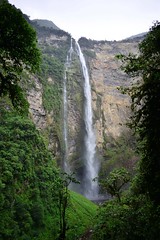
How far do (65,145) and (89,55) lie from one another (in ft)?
83.9

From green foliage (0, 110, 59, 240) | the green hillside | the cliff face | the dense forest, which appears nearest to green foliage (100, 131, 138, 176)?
the cliff face

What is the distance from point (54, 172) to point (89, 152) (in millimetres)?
17574

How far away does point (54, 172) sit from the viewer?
2484 cm

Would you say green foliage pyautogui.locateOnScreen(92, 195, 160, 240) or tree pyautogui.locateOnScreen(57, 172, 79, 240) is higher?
green foliage pyautogui.locateOnScreen(92, 195, 160, 240)

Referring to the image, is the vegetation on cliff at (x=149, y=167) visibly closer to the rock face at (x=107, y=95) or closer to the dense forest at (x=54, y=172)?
the dense forest at (x=54, y=172)

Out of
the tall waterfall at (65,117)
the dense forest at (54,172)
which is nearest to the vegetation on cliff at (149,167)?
the dense forest at (54,172)

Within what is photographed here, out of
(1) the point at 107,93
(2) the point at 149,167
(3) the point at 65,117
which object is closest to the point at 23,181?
(2) the point at 149,167

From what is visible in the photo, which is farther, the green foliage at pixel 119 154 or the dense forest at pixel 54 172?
the green foliage at pixel 119 154

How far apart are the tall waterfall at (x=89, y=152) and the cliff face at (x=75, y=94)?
945 mm

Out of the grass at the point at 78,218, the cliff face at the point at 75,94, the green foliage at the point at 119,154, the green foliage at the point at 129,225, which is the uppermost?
the cliff face at the point at 75,94

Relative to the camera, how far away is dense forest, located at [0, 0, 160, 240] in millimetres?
9047

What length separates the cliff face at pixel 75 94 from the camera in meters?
36.8

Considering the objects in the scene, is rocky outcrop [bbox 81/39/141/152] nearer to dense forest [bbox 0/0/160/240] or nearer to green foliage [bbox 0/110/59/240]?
dense forest [bbox 0/0/160/240]

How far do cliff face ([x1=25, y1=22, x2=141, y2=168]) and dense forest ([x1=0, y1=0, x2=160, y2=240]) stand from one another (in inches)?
238
